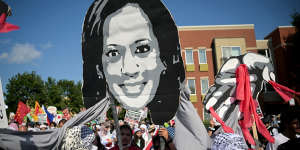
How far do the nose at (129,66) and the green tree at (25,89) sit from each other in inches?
1578

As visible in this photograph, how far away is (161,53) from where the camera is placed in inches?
120

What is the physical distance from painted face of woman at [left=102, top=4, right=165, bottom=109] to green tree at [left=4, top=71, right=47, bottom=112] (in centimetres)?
3998

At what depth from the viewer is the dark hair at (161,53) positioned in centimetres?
295

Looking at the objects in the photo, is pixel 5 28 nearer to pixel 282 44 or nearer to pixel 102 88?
pixel 102 88

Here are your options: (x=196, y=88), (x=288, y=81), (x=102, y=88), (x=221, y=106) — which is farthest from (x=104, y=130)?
(x=288, y=81)

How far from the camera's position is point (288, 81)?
2486 centimetres

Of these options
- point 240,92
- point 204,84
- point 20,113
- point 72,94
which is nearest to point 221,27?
point 204,84

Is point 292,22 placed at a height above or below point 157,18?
above

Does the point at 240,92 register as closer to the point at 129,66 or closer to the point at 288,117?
the point at 288,117

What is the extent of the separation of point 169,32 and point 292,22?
22.3 meters

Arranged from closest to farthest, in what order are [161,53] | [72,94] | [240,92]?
[161,53]
[240,92]
[72,94]

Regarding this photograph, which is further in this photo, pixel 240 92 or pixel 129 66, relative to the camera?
pixel 240 92

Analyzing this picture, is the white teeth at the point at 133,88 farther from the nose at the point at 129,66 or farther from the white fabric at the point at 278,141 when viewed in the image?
the white fabric at the point at 278,141

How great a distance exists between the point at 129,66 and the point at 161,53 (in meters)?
0.46
